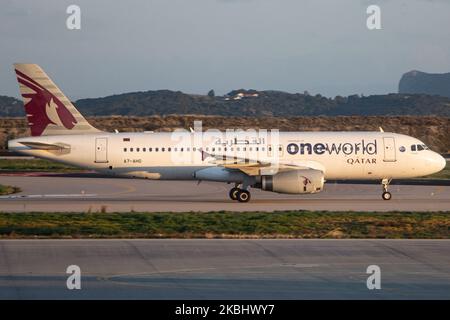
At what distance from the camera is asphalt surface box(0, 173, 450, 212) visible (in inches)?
1430

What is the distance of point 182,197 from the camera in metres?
42.4

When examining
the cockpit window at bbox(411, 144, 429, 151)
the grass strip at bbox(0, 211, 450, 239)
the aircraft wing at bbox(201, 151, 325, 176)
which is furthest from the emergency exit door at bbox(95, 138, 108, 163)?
the cockpit window at bbox(411, 144, 429, 151)

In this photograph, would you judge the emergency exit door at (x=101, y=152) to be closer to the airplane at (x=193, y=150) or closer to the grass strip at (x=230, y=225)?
the airplane at (x=193, y=150)

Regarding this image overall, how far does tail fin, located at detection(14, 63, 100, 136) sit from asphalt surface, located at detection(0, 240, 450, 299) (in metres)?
14.6

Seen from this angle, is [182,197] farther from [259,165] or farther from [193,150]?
[259,165]

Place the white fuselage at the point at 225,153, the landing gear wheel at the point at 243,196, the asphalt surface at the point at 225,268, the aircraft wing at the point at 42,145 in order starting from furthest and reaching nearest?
1. the white fuselage at the point at 225,153
2. the landing gear wheel at the point at 243,196
3. the aircraft wing at the point at 42,145
4. the asphalt surface at the point at 225,268

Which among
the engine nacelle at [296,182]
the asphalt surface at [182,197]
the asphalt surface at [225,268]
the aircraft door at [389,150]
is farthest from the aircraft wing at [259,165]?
the asphalt surface at [225,268]

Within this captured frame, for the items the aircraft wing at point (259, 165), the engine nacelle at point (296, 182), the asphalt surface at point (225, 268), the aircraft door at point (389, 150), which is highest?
the aircraft door at point (389, 150)

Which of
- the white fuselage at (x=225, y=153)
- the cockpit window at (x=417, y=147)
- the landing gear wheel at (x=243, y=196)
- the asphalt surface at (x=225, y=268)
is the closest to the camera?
the asphalt surface at (x=225, y=268)

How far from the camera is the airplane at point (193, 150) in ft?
128

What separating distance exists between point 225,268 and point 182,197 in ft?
71.9

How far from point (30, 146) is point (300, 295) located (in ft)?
80.0

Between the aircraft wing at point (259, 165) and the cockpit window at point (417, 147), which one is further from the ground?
the cockpit window at point (417, 147)

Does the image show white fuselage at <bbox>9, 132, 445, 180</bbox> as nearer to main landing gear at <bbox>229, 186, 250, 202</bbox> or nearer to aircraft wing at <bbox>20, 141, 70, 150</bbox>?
aircraft wing at <bbox>20, 141, 70, 150</bbox>
